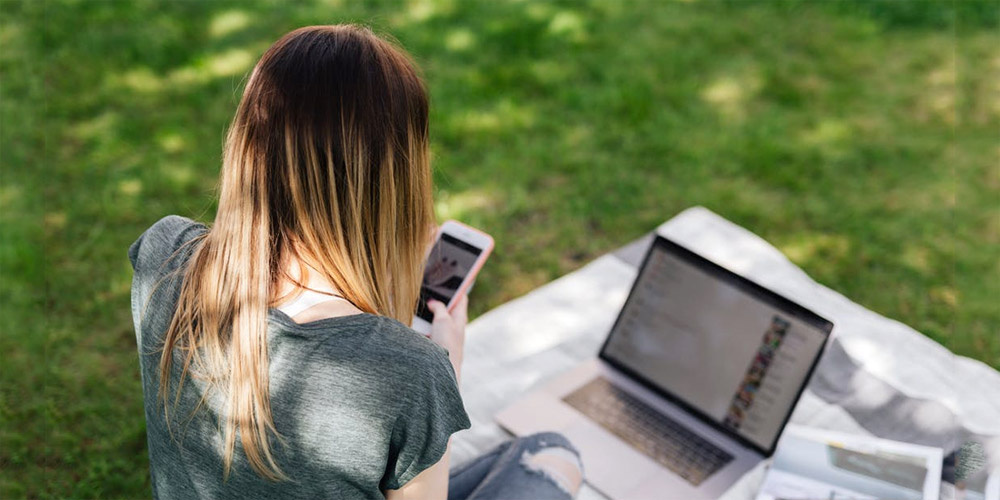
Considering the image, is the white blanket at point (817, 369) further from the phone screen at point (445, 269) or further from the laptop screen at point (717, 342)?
the phone screen at point (445, 269)

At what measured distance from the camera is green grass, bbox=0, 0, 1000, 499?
2928 millimetres

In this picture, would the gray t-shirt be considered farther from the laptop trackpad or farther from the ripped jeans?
the laptop trackpad

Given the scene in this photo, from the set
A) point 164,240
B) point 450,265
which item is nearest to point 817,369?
point 450,265

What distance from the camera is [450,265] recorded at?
2047 millimetres

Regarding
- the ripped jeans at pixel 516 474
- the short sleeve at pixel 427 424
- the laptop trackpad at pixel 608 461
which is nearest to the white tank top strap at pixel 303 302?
the short sleeve at pixel 427 424

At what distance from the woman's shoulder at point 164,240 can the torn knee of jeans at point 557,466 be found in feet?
2.72

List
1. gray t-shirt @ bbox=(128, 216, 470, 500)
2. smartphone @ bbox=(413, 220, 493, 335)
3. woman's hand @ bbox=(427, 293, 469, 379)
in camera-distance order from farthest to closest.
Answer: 1. smartphone @ bbox=(413, 220, 493, 335)
2. woman's hand @ bbox=(427, 293, 469, 379)
3. gray t-shirt @ bbox=(128, 216, 470, 500)

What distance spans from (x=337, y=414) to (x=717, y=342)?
1.18 metres

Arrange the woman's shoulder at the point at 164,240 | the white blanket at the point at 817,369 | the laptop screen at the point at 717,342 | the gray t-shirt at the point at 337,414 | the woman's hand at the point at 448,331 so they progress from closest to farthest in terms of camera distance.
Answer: the gray t-shirt at the point at 337,414
the woman's shoulder at the point at 164,240
the woman's hand at the point at 448,331
the laptop screen at the point at 717,342
the white blanket at the point at 817,369

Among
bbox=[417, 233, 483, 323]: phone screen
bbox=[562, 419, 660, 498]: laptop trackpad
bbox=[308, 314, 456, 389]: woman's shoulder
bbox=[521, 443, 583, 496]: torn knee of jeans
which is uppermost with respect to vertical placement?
bbox=[308, 314, 456, 389]: woman's shoulder

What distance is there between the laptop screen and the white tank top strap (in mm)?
1123

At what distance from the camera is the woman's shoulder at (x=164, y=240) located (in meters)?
1.55

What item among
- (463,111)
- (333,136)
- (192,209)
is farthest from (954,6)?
(333,136)

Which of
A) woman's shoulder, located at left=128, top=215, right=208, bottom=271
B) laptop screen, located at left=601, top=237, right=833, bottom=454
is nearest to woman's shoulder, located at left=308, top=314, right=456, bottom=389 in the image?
woman's shoulder, located at left=128, top=215, right=208, bottom=271
